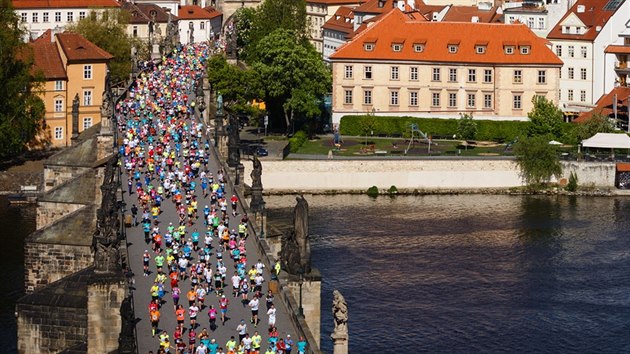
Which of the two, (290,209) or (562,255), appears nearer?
(562,255)

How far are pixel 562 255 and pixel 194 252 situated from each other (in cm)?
3629

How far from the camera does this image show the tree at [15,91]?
398 ft

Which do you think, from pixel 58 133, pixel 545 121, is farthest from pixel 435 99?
pixel 58 133

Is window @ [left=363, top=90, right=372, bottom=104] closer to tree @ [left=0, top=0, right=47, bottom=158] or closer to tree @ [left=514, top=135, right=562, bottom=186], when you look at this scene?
tree @ [left=514, top=135, right=562, bottom=186]

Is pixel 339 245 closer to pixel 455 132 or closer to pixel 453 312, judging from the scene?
pixel 453 312

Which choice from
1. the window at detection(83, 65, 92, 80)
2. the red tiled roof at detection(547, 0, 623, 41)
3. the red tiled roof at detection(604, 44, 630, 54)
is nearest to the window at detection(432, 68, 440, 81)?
the red tiled roof at detection(547, 0, 623, 41)

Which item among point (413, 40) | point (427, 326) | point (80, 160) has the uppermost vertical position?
point (413, 40)

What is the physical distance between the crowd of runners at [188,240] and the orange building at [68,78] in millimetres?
26771

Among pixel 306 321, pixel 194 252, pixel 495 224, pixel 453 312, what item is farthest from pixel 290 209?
pixel 306 321

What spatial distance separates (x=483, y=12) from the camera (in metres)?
161

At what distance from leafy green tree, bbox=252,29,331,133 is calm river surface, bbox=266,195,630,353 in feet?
46.6

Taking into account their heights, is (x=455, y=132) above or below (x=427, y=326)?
above

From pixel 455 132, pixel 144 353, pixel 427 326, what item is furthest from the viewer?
pixel 455 132

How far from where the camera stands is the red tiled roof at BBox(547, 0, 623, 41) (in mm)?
143500
